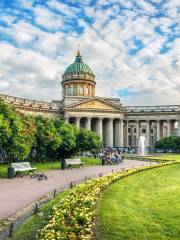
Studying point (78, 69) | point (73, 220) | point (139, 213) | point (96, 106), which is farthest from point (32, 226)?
point (78, 69)

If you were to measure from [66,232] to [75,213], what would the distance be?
2.41m

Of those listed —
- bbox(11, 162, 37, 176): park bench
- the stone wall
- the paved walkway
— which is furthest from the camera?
the stone wall

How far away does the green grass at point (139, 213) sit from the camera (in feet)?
47.8

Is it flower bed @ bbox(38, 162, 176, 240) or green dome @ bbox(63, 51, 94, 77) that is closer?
flower bed @ bbox(38, 162, 176, 240)

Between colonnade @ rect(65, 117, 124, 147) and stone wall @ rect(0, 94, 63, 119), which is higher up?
stone wall @ rect(0, 94, 63, 119)

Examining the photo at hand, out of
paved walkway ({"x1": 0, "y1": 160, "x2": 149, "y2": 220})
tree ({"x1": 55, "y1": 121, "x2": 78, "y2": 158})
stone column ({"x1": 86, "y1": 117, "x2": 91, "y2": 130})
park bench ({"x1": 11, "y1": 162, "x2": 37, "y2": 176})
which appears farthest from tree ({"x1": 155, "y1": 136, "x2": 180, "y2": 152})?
paved walkway ({"x1": 0, "y1": 160, "x2": 149, "y2": 220})

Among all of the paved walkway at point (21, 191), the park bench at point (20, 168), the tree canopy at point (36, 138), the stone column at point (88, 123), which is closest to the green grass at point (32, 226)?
the paved walkway at point (21, 191)

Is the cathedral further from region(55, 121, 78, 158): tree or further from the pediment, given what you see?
region(55, 121, 78, 158): tree

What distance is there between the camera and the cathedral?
3844 inches

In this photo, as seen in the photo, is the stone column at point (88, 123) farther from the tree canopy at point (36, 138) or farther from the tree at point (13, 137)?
the tree at point (13, 137)

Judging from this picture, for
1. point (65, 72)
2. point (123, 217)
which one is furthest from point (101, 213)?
point (65, 72)

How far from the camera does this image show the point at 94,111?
99500 millimetres

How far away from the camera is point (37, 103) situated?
95625mm

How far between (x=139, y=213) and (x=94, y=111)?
8175 centimetres
